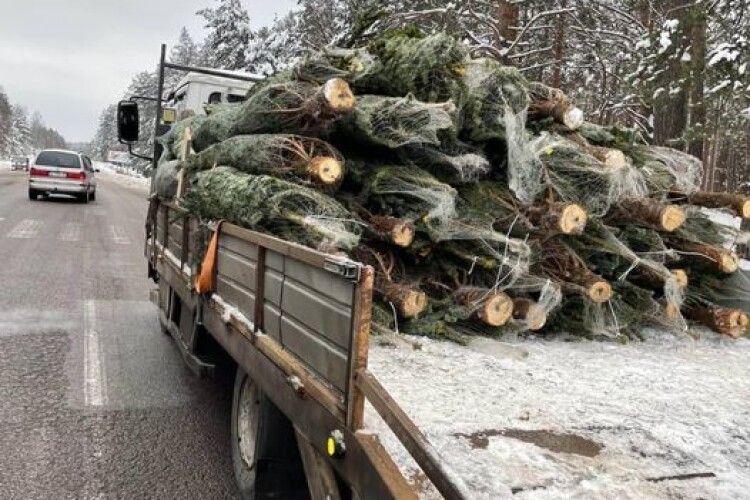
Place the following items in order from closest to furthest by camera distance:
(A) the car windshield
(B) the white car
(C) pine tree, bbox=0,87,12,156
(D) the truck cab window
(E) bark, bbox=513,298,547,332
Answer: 1. (E) bark, bbox=513,298,547,332
2. (D) the truck cab window
3. (A) the car windshield
4. (B) the white car
5. (C) pine tree, bbox=0,87,12,156

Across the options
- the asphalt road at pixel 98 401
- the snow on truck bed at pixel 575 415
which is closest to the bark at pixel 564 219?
the snow on truck bed at pixel 575 415

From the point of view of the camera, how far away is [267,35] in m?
35.0

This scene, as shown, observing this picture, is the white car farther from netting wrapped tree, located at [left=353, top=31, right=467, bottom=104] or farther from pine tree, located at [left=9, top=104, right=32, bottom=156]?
pine tree, located at [left=9, top=104, right=32, bottom=156]

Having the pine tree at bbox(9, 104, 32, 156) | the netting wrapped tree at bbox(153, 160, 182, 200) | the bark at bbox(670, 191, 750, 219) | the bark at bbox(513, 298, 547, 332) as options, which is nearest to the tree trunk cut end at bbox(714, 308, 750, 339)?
the bark at bbox(670, 191, 750, 219)

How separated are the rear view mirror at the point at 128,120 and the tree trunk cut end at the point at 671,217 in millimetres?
6078

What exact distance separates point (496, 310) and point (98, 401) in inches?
123

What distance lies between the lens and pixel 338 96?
13.4 feet

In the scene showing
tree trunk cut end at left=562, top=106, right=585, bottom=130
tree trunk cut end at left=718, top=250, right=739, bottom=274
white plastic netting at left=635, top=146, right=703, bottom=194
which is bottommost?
tree trunk cut end at left=718, top=250, right=739, bottom=274

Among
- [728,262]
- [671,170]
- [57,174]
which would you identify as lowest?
[57,174]

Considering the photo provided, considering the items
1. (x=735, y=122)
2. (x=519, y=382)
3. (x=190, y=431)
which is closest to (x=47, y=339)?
(x=190, y=431)

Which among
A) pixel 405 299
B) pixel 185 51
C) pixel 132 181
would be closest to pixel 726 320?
pixel 405 299

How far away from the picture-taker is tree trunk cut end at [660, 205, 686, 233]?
4160 mm

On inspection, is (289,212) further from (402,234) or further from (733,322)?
(733,322)

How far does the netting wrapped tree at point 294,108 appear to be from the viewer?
4.12 meters
